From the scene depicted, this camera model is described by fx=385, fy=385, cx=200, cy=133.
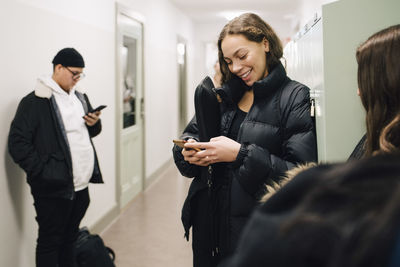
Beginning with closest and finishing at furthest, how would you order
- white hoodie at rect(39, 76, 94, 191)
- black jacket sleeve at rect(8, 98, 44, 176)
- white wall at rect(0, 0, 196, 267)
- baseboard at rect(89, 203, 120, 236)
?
black jacket sleeve at rect(8, 98, 44, 176)
white wall at rect(0, 0, 196, 267)
white hoodie at rect(39, 76, 94, 191)
baseboard at rect(89, 203, 120, 236)

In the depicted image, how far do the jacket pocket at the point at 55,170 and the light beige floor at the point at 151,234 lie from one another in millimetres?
1014

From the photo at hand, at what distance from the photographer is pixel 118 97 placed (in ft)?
13.2

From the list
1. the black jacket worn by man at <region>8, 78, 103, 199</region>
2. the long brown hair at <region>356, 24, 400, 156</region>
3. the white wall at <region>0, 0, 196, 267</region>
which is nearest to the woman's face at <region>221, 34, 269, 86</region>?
the long brown hair at <region>356, 24, 400, 156</region>

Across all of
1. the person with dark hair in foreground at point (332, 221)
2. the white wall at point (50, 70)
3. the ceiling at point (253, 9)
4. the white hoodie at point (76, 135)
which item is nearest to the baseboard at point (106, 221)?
the white wall at point (50, 70)

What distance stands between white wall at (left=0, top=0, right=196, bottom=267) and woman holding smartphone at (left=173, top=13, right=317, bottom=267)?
124 centimetres

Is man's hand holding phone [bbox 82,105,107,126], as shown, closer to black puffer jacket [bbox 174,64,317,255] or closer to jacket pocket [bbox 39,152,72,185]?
jacket pocket [bbox 39,152,72,185]

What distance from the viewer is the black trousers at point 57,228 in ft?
7.42

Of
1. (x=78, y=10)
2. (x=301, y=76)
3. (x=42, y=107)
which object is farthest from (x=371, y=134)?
(x=78, y=10)

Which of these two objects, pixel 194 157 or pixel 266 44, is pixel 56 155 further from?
pixel 266 44

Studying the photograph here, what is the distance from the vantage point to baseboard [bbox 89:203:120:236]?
3436mm

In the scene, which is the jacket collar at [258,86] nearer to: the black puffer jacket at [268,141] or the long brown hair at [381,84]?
the black puffer jacket at [268,141]

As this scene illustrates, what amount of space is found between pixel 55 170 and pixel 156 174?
3615 mm

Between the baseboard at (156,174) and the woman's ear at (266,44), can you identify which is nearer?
the woman's ear at (266,44)

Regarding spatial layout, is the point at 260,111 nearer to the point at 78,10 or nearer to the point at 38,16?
the point at 38,16
